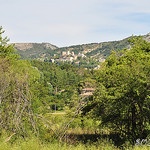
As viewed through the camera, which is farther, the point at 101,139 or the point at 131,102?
the point at 131,102

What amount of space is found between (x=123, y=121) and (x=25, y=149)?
6.20 meters

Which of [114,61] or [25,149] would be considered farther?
[114,61]

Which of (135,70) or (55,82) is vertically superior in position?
(135,70)

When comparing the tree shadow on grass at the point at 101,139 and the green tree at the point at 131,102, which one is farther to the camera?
the tree shadow on grass at the point at 101,139

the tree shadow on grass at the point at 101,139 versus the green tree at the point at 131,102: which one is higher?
the green tree at the point at 131,102

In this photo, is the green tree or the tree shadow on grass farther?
the tree shadow on grass

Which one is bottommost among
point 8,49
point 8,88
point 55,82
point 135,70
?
point 55,82

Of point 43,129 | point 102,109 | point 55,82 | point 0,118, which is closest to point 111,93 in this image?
point 102,109

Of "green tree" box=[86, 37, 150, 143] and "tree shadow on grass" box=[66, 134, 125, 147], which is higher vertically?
"green tree" box=[86, 37, 150, 143]

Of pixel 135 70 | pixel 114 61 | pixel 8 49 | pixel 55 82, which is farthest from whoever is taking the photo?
pixel 55 82

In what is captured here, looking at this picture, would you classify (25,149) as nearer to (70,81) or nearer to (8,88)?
(8,88)

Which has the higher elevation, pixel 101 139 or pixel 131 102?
pixel 131 102

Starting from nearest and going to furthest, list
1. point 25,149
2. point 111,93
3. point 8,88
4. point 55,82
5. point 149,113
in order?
1. point 25,149
2. point 149,113
3. point 111,93
4. point 8,88
5. point 55,82

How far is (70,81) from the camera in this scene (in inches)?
3305
